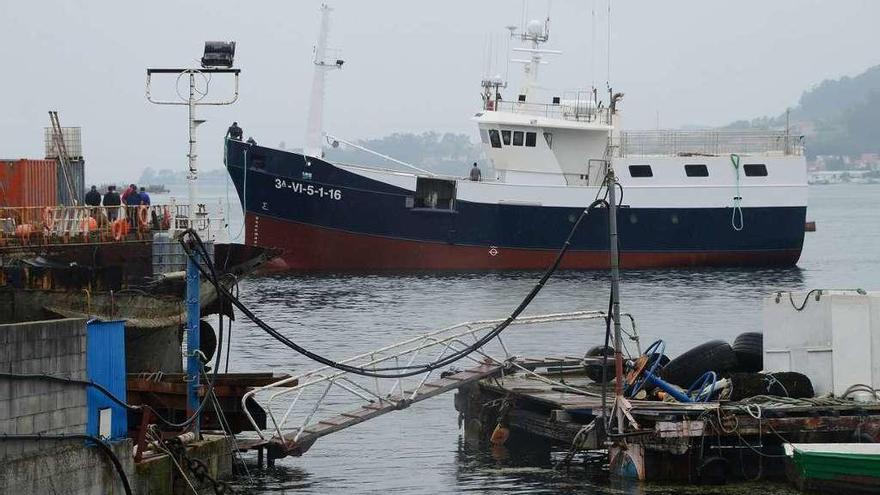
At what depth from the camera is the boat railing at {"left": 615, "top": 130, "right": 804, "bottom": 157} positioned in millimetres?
54844

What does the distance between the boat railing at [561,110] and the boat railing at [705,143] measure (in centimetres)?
127

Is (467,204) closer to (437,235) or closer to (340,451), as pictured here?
(437,235)

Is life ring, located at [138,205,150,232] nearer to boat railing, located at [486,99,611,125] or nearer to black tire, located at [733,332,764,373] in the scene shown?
black tire, located at [733,332,764,373]

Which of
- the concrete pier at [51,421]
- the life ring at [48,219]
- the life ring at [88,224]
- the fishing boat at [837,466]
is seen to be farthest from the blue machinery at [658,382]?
the life ring at [48,219]

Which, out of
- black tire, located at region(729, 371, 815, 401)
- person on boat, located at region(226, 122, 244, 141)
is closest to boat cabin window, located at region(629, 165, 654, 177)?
person on boat, located at region(226, 122, 244, 141)

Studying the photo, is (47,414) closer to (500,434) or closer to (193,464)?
(193,464)

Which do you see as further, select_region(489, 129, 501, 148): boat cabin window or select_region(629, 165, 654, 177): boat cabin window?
select_region(629, 165, 654, 177): boat cabin window

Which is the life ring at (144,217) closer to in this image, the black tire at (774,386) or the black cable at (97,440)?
the black cable at (97,440)

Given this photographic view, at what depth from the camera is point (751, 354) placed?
22.1m

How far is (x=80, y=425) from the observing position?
15.0 meters

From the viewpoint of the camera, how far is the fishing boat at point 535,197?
51.7 metres

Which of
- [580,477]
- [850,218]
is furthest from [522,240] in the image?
[850,218]

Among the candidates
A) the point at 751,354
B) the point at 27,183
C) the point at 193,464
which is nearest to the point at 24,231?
the point at 27,183

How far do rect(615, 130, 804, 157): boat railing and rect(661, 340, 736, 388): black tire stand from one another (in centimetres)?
3282
